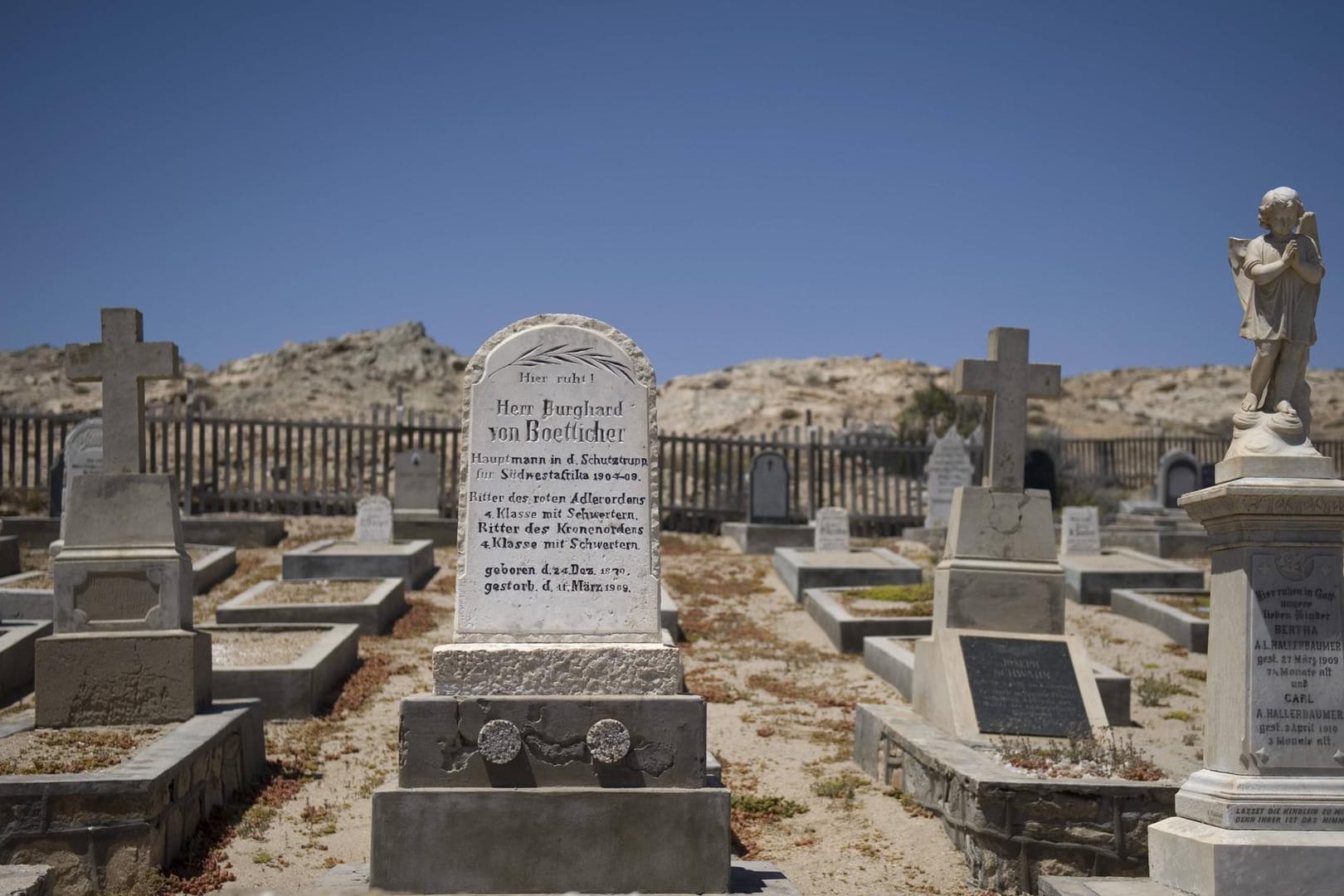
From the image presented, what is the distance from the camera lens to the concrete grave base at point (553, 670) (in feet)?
17.5

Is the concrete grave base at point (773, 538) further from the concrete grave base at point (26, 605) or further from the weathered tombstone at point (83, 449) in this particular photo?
the concrete grave base at point (26, 605)

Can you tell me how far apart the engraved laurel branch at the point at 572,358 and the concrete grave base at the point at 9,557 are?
1150 centimetres

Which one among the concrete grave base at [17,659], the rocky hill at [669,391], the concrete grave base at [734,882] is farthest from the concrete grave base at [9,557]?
the rocky hill at [669,391]

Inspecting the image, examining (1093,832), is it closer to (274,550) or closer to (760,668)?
(760,668)

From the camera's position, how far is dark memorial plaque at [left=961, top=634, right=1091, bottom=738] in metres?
7.90

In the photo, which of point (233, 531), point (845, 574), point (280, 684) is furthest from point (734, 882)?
point (233, 531)

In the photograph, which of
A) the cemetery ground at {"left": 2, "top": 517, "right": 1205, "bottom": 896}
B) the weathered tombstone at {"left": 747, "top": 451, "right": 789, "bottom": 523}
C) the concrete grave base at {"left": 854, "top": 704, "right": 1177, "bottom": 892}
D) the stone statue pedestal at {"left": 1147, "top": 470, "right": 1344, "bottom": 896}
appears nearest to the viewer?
the stone statue pedestal at {"left": 1147, "top": 470, "right": 1344, "bottom": 896}

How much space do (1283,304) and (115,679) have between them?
6.83 metres

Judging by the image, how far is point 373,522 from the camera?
17500 mm

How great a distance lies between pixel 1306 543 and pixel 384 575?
11.9m

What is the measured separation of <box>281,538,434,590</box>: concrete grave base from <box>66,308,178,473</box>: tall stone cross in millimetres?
6927

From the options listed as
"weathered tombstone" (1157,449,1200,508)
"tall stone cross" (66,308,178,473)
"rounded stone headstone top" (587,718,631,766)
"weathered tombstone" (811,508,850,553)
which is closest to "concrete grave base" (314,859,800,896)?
"rounded stone headstone top" (587,718,631,766)

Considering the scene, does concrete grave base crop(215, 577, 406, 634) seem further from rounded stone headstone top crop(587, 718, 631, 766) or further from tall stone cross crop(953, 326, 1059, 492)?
rounded stone headstone top crop(587, 718, 631, 766)

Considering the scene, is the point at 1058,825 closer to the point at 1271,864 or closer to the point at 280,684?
the point at 1271,864
